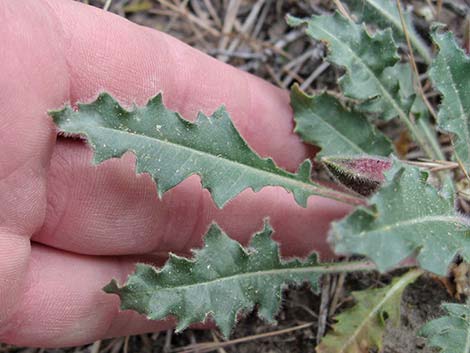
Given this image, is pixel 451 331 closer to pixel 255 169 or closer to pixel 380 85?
pixel 255 169

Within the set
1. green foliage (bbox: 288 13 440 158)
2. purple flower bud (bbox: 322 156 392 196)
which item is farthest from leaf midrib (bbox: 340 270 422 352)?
green foliage (bbox: 288 13 440 158)

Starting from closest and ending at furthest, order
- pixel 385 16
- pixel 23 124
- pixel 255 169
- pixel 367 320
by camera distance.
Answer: pixel 23 124, pixel 255 169, pixel 367 320, pixel 385 16

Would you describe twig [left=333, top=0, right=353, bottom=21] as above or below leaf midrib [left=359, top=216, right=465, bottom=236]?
above

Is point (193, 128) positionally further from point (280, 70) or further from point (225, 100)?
point (280, 70)

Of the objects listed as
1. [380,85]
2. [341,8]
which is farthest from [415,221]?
[341,8]

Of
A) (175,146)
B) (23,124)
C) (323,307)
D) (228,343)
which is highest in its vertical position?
(175,146)

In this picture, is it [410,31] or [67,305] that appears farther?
[410,31]

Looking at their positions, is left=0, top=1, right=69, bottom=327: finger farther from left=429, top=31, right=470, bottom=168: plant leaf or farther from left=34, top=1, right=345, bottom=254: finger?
left=429, top=31, right=470, bottom=168: plant leaf
